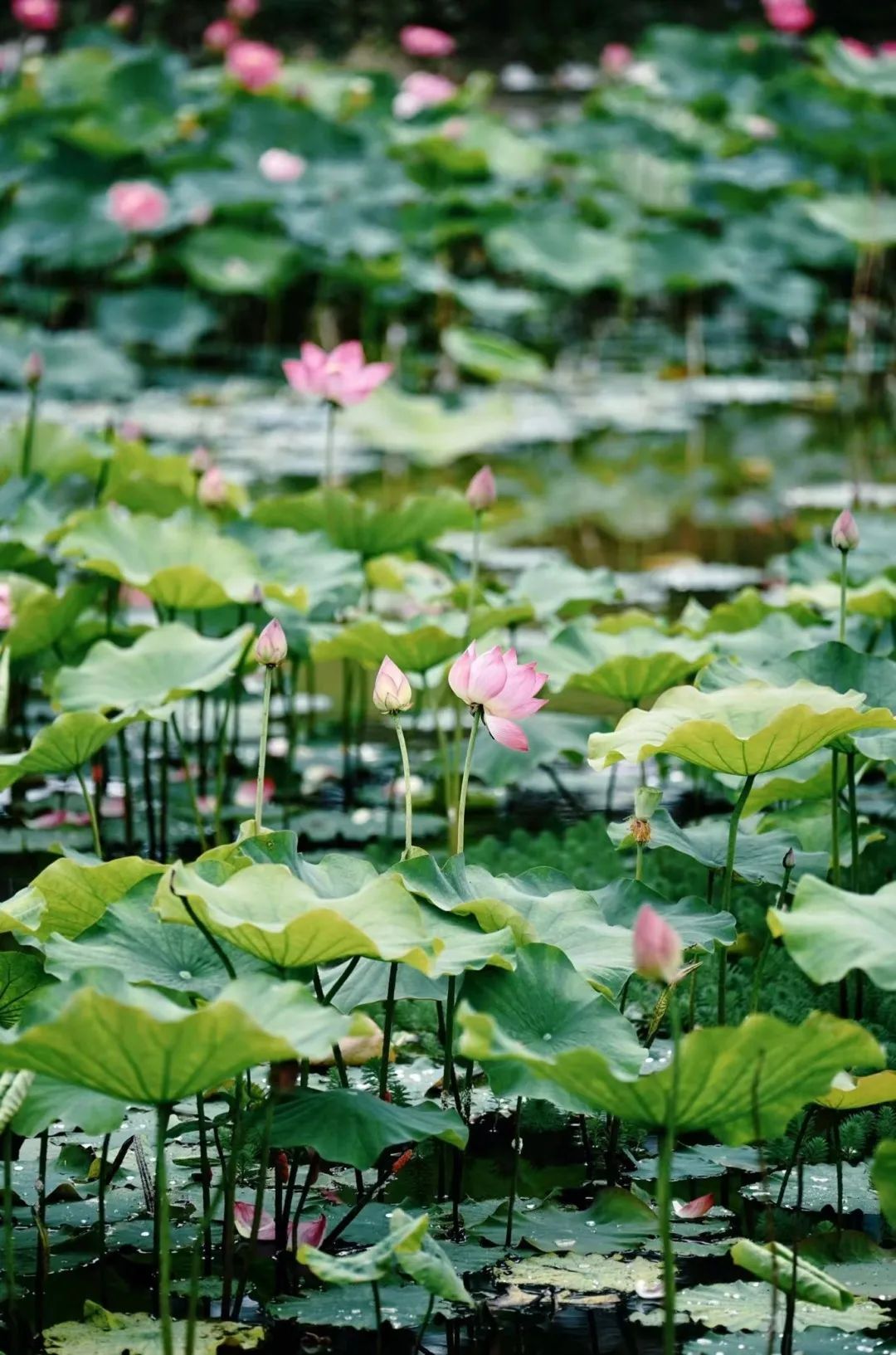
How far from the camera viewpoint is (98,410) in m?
5.36

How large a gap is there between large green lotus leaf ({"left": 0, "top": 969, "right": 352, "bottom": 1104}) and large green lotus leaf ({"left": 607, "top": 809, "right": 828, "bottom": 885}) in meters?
0.53

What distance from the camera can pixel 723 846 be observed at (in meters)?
1.80

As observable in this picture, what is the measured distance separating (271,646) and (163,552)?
89 centimetres

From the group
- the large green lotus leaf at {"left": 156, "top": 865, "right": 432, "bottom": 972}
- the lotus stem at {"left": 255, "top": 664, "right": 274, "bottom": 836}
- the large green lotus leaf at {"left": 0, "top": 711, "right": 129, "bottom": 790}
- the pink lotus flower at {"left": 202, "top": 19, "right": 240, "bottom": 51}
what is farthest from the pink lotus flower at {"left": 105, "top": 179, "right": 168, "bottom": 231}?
the large green lotus leaf at {"left": 156, "top": 865, "right": 432, "bottom": 972}

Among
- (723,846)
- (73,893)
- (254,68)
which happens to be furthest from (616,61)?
(73,893)

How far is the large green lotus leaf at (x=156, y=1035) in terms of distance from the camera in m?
1.14

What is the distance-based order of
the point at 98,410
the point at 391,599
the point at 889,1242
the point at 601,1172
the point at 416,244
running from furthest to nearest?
the point at 416,244 < the point at 98,410 < the point at 391,599 < the point at 601,1172 < the point at 889,1242

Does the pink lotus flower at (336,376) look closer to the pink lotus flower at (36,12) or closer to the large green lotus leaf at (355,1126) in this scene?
the large green lotus leaf at (355,1126)

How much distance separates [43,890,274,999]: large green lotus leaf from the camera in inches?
55.8

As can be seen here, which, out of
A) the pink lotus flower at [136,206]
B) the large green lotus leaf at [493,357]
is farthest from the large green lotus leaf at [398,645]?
the large green lotus leaf at [493,357]

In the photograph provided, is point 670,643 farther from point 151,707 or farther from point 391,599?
point 391,599

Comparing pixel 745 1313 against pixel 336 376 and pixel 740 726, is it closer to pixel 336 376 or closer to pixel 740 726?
pixel 740 726

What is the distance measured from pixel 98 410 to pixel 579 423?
1430 millimetres

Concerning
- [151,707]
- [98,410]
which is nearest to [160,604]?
[151,707]
